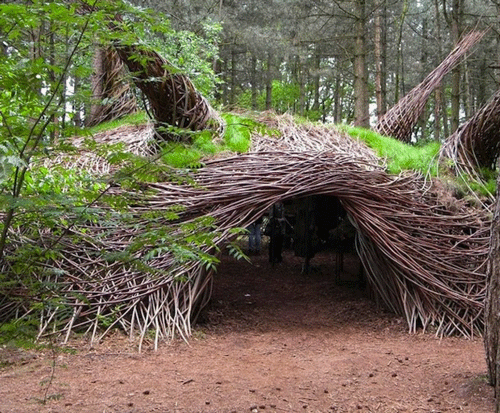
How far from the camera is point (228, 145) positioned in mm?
5551

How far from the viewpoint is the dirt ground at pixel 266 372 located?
9.96ft

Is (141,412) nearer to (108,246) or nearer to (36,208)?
(36,208)

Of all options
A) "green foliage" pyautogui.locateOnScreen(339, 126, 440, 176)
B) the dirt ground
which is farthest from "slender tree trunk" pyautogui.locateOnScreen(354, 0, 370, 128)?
the dirt ground

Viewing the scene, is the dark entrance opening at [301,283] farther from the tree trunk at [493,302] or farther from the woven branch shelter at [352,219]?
the tree trunk at [493,302]

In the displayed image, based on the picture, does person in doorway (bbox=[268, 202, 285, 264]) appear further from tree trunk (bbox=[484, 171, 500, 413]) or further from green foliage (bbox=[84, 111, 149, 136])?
tree trunk (bbox=[484, 171, 500, 413])

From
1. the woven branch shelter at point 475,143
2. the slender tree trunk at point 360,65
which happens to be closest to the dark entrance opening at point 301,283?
the woven branch shelter at point 475,143

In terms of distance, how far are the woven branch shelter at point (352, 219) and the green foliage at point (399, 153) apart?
214mm

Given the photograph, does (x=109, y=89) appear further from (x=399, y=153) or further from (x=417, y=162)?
(x=417, y=162)

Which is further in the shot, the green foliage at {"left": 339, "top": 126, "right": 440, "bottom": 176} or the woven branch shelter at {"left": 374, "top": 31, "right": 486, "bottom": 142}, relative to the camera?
the woven branch shelter at {"left": 374, "top": 31, "right": 486, "bottom": 142}

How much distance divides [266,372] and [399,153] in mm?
3565

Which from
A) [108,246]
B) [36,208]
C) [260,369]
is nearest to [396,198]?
[260,369]

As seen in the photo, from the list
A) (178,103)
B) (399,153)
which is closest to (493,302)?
(399,153)

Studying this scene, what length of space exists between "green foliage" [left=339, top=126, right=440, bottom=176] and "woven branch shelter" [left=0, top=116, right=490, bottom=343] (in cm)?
21

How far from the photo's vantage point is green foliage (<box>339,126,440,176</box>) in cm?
593
